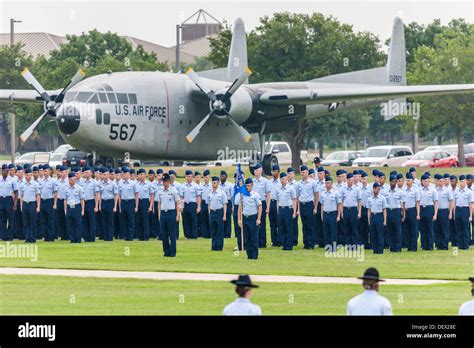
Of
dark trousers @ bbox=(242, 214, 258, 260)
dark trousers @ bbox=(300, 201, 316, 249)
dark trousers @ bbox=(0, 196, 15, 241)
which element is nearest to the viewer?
dark trousers @ bbox=(242, 214, 258, 260)

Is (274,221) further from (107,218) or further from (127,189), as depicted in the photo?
(107,218)

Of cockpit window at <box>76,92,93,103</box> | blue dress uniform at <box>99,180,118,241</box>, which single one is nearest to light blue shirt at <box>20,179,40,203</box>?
blue dress uniform at <box>99,180,118,241</box>

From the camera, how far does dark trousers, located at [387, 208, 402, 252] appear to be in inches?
1084

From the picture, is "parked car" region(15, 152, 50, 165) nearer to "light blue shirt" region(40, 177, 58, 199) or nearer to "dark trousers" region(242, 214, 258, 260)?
"light blue shirt" region(40, 177, 58, 199)

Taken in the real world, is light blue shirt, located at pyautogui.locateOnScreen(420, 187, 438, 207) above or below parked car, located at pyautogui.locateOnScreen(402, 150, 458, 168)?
below

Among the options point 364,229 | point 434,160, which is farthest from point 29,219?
point 434,160

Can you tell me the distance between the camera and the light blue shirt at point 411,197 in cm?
2773

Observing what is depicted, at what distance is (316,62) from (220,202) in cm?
3564

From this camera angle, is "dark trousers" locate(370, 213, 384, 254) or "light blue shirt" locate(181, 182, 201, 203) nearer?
"dark trousers" locate(370, 213, 384, 254)

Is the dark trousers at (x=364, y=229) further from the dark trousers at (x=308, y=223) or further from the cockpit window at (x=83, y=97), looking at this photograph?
the cockpit window at (x=83, y=97)

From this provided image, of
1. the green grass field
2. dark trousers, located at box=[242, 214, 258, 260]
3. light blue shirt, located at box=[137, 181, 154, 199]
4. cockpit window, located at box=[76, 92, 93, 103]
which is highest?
cockpit window, located at box=[76, 92, 93, 103]

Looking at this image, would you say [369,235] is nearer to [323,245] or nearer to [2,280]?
[323,245]

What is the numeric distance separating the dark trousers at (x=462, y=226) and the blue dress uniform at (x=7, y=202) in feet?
34.8

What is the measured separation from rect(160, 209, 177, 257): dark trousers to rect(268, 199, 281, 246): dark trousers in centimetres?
328
